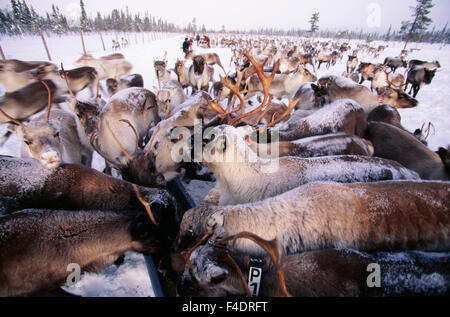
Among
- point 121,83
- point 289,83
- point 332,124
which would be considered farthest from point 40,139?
point 289,83

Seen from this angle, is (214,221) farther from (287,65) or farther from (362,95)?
(287,65)

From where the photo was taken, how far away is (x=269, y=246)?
1280 mm

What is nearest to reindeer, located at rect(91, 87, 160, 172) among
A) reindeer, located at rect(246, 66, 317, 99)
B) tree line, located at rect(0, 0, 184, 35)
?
reindeer, located at rect(246, 66, 317, 99)

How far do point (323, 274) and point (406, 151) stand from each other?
376 cm

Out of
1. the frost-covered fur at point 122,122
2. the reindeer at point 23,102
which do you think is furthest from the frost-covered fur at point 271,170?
the reindeer at point 23,102

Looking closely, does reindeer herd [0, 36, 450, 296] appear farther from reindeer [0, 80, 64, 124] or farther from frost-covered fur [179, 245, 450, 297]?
reindeer [0, 80, 64, 124]

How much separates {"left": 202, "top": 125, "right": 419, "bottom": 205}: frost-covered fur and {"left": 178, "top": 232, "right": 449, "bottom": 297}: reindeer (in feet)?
3.82

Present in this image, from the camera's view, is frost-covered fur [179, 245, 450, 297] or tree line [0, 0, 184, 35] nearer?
frost-covered fur [179, 245, 450, 297]

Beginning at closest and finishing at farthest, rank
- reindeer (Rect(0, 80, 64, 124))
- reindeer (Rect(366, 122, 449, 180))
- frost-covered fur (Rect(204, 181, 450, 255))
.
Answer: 1. frost-covered fur (Rect(204, 181, 450, 255))
2. reindeer (Rect(366, 122, 449, 180))
3. reindeer (Rect(0, 80, 64, 124))

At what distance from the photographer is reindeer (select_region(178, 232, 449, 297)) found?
164 centimetres

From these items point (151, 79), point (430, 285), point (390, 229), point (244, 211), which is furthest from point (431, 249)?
point (151, 79)

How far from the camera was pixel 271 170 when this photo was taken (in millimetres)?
3025

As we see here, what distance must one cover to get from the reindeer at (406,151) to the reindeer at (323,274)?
2616mm
